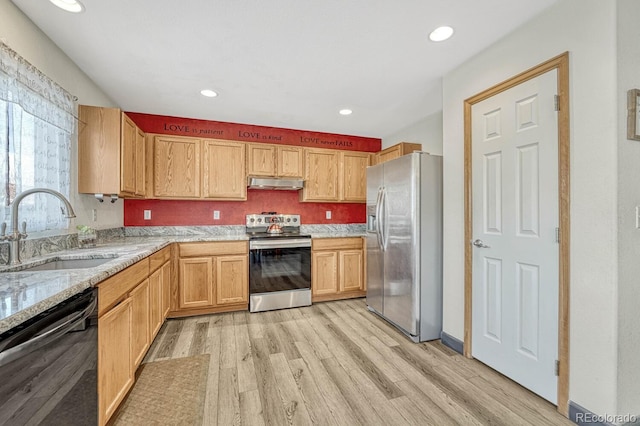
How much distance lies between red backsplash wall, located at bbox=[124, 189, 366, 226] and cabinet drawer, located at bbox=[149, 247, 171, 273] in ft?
2.62

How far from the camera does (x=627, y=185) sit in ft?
4.55

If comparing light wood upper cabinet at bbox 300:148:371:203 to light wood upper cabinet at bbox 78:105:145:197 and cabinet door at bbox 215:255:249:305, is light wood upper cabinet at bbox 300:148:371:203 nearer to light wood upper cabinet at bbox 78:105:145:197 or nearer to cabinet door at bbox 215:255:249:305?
cabinet door at bbox 215:255:249:305

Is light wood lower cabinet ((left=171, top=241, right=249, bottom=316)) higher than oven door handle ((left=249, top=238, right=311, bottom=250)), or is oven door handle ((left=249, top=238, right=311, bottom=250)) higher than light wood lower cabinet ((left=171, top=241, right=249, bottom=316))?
oven door handle ((left=249, top=238, right=311, bottom=250))

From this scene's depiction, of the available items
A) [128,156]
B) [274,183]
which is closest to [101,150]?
[128,156]


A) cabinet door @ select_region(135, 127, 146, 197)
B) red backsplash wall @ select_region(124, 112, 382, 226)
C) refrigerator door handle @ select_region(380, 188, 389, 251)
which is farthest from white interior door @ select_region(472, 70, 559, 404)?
cabinet door @ select_region(135, 127, 146, 197)

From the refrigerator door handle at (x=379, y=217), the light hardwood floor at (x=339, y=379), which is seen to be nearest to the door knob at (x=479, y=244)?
the light hardwood floor at (x=339, y=379)

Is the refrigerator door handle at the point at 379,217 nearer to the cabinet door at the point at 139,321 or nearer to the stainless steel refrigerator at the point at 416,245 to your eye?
the stainless steel refrigerator at the point at 416,245

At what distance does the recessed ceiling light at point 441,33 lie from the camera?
181 centimetres

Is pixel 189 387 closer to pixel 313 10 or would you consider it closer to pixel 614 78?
pixel 313 10

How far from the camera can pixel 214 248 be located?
3117 millimetres

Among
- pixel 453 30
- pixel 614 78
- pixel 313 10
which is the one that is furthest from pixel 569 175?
pixel 313 10

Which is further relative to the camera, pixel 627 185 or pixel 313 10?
pixel 313 10

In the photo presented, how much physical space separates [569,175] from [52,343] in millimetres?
2593

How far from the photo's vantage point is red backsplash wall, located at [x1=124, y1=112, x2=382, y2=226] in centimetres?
342
